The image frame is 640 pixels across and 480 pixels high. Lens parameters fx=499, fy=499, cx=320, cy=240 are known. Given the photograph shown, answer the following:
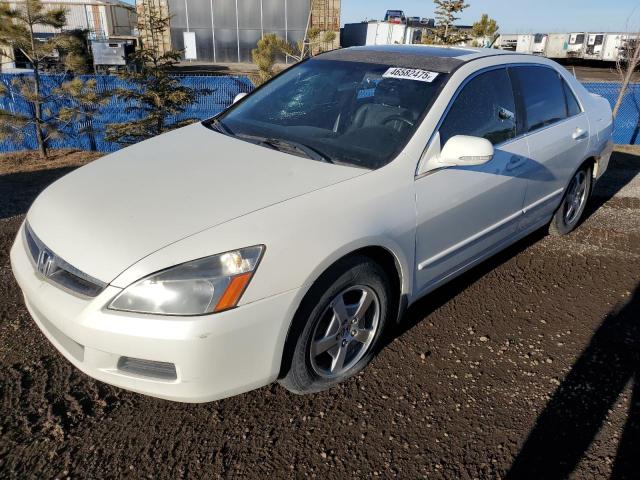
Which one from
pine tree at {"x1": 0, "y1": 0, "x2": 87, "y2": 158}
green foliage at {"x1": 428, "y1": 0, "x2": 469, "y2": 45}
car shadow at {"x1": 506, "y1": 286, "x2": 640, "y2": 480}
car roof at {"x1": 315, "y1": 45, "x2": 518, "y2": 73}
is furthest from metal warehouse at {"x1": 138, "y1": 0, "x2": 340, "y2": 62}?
car shadow at {"x1": 506, "y1": 286, "x2": 640, "y2": 480}

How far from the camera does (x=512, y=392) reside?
2.67 meters

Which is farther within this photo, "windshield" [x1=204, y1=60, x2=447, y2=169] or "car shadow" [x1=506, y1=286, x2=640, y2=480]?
"windshield" [x1=204, y1=60, x2=447, y2=169]

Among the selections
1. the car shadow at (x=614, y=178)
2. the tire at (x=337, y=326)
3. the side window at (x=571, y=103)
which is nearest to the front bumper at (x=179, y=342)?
the tire at (x=337, y=326)

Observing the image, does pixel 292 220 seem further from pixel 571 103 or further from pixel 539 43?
pixel 539 43

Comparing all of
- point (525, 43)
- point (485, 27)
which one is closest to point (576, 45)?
point (525, 43)

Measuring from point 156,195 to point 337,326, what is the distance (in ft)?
3.58

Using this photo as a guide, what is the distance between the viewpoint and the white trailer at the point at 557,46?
3992 cm

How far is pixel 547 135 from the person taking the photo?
12.2ft

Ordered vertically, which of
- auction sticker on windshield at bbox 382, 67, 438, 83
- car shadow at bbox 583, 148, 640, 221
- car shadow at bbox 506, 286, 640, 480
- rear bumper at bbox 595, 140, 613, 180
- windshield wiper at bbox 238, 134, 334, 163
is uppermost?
auction sticker on windshield at bbox 382, 67, 438, 83

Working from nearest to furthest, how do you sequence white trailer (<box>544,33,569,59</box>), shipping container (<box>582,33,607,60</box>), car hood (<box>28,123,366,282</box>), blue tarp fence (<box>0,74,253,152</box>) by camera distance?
car hood (<box>28,123,366,282</box>) < blue tarp fence (<box>0,74,253,152</box>) < shipping container (<box>582,33,607,60</box>) < white trailer (<box>544,33,569,59</box>)

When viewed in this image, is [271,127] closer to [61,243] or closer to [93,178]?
[93,178]

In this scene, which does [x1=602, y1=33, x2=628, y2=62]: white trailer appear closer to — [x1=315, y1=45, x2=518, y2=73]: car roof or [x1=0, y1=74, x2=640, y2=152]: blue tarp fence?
Result: [x1=0, y1=74, x2=640, y2=152]: blue tarp fence

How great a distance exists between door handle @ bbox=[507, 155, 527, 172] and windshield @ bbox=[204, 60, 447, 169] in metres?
0.75

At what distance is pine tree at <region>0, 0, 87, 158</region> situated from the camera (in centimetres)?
779
